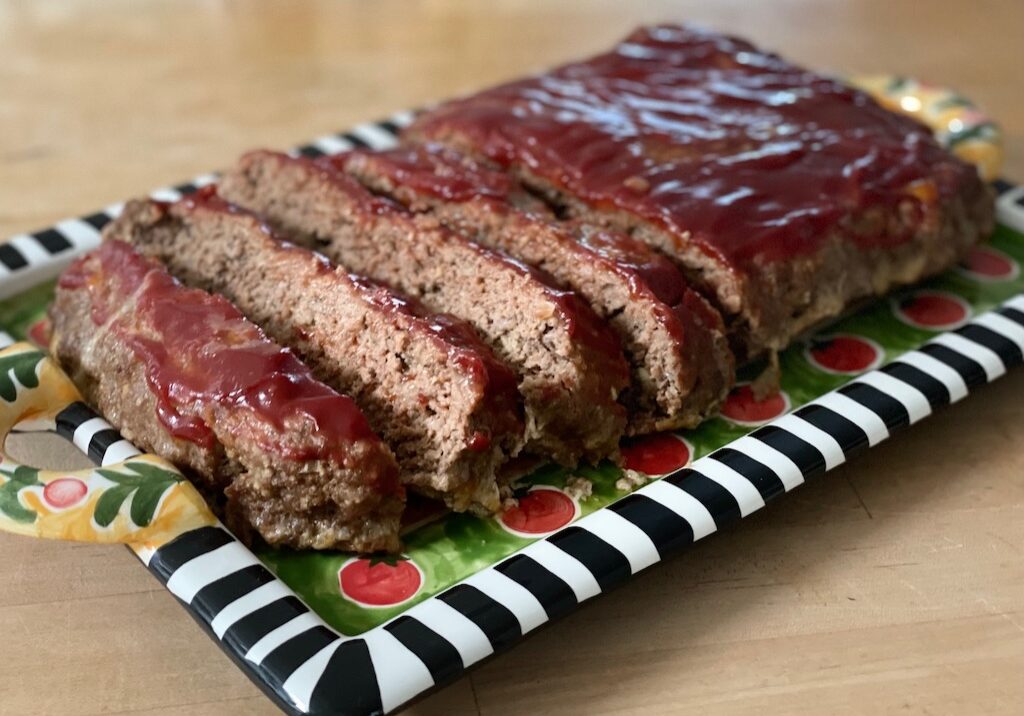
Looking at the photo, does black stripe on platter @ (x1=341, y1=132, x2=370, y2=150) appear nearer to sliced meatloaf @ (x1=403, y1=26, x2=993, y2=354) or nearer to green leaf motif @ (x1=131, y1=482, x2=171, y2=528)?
sliced meatloaf @ (x1=403, y1=26, x2=993, y2=354)

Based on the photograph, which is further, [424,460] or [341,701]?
[424,460]

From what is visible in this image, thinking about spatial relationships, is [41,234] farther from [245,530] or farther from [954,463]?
[954,463]

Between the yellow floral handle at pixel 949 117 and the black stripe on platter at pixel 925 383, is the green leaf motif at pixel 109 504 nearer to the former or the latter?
the black stripe on platter at pixel 925 383

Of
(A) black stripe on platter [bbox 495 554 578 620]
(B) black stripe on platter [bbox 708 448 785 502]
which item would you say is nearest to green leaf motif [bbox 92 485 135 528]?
(A) black stripe on platter [bbox 495 554 578 620]

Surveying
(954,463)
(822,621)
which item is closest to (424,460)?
(822,621)

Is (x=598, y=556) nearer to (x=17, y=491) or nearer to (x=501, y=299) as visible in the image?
(x=501, y=299)

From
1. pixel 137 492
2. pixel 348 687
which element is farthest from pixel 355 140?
pixel 348 687
